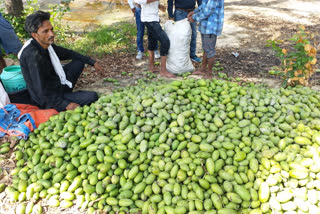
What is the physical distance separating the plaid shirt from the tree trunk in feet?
18.3

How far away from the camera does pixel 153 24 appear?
4.53 m

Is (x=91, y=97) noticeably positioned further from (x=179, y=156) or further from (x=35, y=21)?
(x=179, y=156)

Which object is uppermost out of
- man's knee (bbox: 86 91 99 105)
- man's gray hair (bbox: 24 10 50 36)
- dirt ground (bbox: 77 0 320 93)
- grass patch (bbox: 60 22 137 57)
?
man's gray hair (bbox: 24 10 50 36)

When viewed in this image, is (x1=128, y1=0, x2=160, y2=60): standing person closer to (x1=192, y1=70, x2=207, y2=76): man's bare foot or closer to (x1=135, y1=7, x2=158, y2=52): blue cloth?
(x1=135, y1=7, x2=158, y2=52): blue cloth

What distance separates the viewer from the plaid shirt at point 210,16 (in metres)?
4.17

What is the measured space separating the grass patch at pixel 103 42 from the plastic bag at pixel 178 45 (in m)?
1.83

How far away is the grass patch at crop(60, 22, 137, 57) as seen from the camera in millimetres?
6324

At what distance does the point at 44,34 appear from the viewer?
11.0ft

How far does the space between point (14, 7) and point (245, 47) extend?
6666 millimetres

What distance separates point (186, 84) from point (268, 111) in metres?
1.09

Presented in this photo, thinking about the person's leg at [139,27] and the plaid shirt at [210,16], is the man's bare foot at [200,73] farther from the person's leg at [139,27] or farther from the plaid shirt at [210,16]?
the person's leg at [139,27]

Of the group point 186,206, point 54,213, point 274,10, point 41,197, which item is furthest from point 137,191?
point 274,10

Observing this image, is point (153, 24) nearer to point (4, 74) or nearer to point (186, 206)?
point (4, 74)

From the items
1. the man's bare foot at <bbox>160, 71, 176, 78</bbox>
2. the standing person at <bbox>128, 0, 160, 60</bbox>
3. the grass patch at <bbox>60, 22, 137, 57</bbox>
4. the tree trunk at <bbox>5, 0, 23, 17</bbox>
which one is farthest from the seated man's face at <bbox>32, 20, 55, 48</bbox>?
the tree trunk at <bbox>5, 0, 23, 17</bbox>
